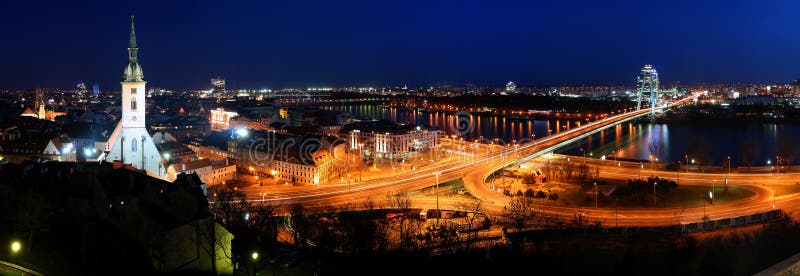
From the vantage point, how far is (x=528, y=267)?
16.3 ft

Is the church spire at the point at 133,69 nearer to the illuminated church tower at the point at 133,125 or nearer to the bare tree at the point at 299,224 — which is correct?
the illuminated church tower at the point at 133,125

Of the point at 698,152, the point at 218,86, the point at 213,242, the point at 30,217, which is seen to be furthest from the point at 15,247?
the point at 218,86

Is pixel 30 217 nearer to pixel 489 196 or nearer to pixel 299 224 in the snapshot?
pixel 299 224

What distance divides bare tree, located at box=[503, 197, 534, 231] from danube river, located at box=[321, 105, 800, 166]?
21.2 ft

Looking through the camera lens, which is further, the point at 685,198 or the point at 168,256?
the point at 685,198

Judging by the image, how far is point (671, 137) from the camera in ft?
61.2

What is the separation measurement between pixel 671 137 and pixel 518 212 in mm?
14161

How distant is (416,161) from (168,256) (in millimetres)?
9019

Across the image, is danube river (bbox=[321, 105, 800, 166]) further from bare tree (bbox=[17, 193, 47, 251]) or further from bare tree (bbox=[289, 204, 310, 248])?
bare tree (bbox=[17, 193, 47, 251])

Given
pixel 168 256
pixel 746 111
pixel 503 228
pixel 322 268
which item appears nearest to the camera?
pixel 168 256

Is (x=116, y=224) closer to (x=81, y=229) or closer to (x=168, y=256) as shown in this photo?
(x=81, y=229)

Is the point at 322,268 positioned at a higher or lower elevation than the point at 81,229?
lower

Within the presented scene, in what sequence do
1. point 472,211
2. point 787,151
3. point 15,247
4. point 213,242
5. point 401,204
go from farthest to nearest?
point 787,151 → point 401,204 → point 472,211 → point 213,242 → point 15,247

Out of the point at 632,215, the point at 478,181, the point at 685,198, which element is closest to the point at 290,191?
the point at 478,181
